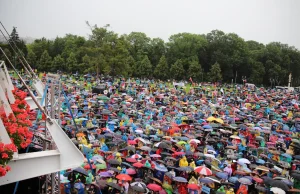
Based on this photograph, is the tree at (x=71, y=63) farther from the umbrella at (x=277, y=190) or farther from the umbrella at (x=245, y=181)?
the umbrella at (x=277, y=190)

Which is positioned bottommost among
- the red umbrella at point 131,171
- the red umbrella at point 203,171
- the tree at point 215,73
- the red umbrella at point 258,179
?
the red umbrella at point 258,179

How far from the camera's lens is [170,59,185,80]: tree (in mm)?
55000

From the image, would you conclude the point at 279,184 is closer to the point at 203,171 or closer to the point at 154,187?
the point at 203,171

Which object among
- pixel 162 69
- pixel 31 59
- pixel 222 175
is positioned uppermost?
pixel 31 59

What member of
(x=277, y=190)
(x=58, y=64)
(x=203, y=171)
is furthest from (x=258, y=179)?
(x=58, y=64)

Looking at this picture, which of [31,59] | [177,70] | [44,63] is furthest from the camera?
[44,63]

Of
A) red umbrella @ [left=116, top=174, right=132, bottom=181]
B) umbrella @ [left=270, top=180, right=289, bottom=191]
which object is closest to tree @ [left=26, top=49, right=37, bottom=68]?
red umbrella @ [left=116, top=174, right=132, bottom=181]

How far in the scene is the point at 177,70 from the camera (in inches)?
2167

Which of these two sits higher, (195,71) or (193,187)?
(195,71)

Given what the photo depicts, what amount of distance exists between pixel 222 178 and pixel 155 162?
8.49 feet

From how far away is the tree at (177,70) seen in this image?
55000 millimetres

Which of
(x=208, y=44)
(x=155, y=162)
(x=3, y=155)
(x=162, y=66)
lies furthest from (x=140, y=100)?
(x=208, y=44)

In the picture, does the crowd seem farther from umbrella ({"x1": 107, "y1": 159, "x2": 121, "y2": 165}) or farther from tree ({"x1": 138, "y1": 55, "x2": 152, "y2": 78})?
tree ({"x1": 138, "y1": 55, "x2": 152, "y2": 78})

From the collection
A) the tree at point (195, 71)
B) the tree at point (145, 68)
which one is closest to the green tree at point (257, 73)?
the tree at point (195, 71)
